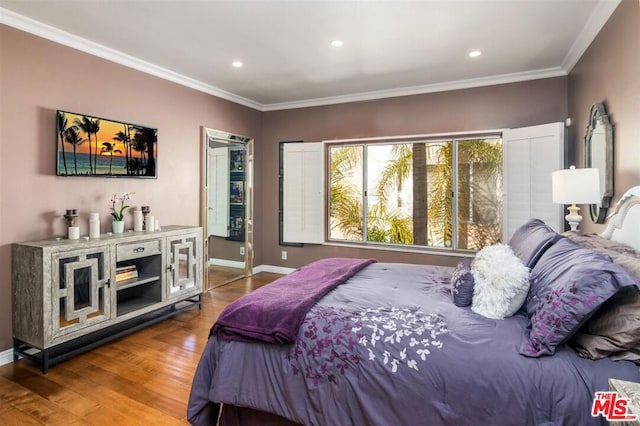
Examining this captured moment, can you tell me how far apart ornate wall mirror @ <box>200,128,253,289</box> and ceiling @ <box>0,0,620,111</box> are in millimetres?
1205

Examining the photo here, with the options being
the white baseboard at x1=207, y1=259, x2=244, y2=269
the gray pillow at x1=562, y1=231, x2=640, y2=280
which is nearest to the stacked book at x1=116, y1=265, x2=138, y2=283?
the white baseboard at x1=207, y1=259, x2=244, y2=269

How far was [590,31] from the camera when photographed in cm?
284

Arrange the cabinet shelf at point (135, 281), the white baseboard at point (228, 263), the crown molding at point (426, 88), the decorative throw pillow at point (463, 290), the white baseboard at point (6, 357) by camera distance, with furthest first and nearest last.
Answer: the white baseboard at point (228, 263)
the crown molding at point (426, 88)
the cabinet shelf at point (135, 281)
the white baseboard at point (6, 357)
the decorative throw pillow at point (463, 290)

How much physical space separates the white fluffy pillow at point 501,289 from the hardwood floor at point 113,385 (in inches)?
70.5

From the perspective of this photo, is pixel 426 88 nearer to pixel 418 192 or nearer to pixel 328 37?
pixel 418 192

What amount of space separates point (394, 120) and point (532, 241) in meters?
2.82

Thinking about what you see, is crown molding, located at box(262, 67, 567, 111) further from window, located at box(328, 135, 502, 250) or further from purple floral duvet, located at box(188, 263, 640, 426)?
purple floral duvet, located at box(188, 263, 640, 426)

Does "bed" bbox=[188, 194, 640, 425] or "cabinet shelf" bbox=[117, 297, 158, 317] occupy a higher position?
"bed" bbox=[188, 194, 640, 425]

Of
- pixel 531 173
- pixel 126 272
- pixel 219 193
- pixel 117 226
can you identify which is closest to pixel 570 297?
pixel 531 173

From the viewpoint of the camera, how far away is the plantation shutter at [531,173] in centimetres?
353

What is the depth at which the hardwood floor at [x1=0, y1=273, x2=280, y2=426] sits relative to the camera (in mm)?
2004

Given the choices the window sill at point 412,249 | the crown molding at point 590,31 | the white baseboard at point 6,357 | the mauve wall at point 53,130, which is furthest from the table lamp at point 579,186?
the white baseboard at point 6,357

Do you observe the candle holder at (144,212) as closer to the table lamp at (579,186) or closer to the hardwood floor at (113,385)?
the hardwood floor at (113,385)

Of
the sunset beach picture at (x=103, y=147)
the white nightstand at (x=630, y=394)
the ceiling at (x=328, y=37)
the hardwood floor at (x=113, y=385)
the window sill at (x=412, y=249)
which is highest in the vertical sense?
the ceiling at (x=328, y=37)
